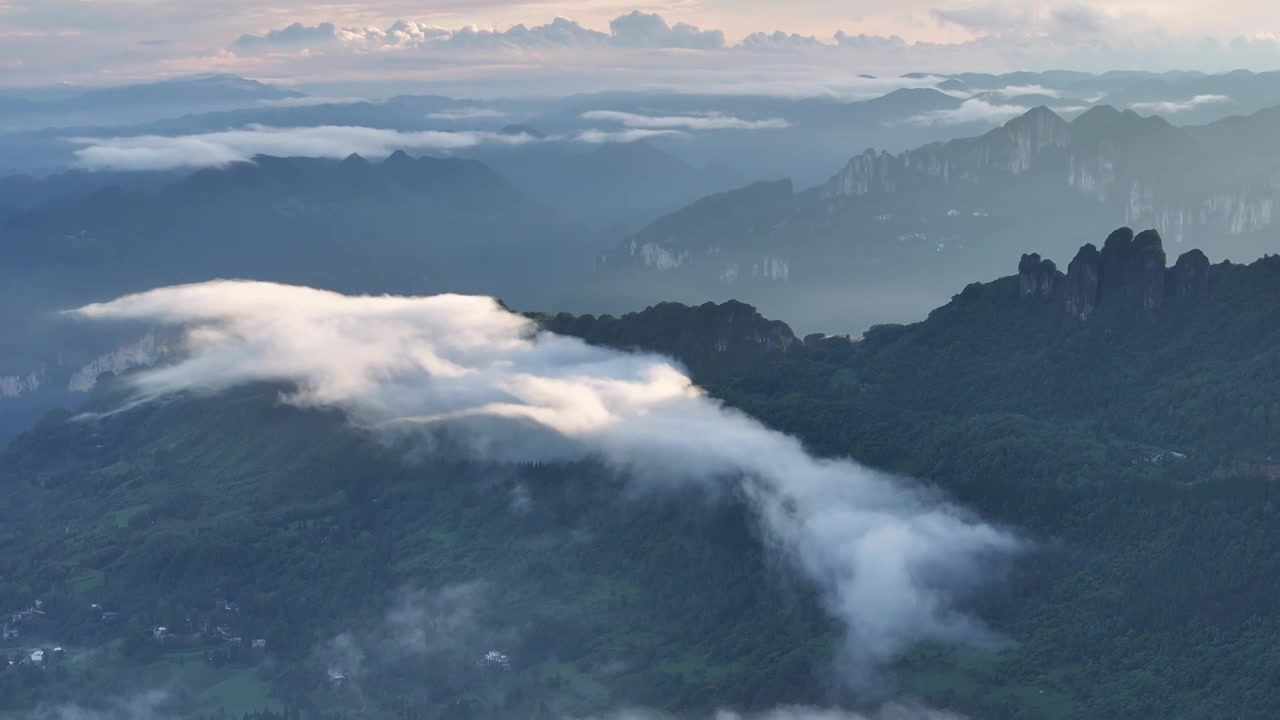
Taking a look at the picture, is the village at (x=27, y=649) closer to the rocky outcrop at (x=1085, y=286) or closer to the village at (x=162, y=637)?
the village at (x=162, y=637)

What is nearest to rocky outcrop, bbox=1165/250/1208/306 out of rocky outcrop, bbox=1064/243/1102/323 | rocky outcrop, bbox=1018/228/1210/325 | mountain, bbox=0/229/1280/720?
rocky outcrop, bbox=1018/228/1210/325

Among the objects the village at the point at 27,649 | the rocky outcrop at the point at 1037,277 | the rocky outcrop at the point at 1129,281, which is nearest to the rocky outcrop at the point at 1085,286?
the rocky outcrop at the point at 1129,281

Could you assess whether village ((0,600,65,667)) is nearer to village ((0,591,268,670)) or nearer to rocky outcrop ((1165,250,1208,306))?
village ((0,591,268,670))

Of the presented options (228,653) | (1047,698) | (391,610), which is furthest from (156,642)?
(1047,698)

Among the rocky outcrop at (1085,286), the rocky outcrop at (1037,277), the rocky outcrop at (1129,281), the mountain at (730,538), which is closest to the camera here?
the mountain at (730,538)

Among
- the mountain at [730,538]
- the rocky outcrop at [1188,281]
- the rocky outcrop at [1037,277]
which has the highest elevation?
the rocky outcrop at [1188,281]

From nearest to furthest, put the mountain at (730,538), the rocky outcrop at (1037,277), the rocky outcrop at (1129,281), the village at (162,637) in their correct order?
the mountain at (730,538)
the village at (162,637)
the rocky outcrop at (1129,281)
the rocky outcrop at (1037,277)
